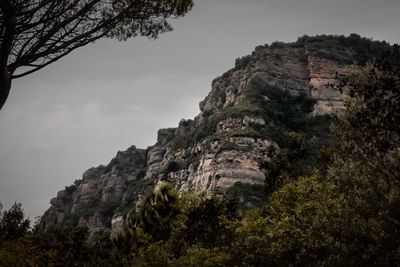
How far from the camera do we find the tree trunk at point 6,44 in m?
12.7

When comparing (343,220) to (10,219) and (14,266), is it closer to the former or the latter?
(14,266)

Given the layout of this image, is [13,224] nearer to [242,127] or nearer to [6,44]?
[6,44]

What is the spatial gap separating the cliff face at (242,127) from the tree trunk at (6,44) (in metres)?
95.1

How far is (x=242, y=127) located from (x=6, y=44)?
124319 mm

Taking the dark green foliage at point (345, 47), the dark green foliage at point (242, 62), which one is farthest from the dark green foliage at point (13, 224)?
the dark green foliage at point (345, 47)

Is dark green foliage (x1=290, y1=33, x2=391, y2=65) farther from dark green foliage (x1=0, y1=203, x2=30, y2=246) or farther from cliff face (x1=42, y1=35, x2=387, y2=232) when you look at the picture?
dark green foliage (x1=0, y1=203, x2=30, y2=246)

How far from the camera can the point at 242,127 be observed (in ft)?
446

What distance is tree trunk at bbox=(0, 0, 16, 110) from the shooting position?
12742 millimetres

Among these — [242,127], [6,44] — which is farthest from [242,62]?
[6,44]

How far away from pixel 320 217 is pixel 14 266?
16074 mm

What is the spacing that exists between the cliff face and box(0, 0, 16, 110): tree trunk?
95122mm

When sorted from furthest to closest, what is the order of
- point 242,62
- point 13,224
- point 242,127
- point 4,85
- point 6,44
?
point 242,62, point 242,127, point 13,224, point 6,44, point 4,85

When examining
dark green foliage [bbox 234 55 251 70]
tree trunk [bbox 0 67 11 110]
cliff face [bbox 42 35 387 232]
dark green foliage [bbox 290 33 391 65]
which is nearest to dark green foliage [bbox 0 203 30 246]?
tree trunk [bbox 0 67 11 110]

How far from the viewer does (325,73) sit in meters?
181
